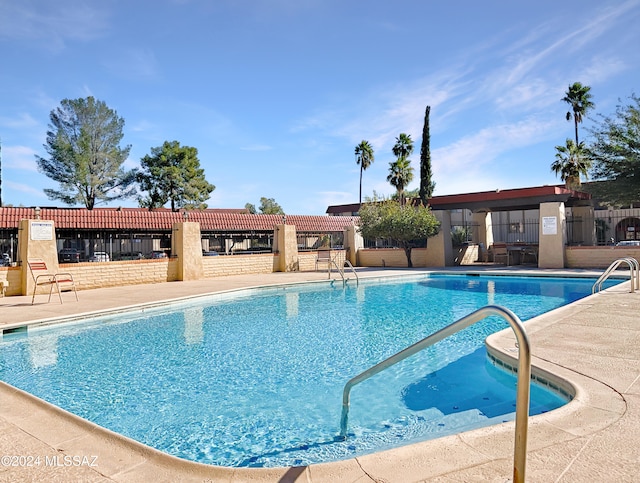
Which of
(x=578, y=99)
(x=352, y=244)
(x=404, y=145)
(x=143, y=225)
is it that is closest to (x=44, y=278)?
(x=143, y=225)

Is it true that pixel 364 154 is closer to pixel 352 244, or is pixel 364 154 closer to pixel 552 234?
pixel 352 244

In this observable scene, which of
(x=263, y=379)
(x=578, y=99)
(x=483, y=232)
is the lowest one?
(x=263, y=379)

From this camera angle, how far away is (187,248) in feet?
56.3

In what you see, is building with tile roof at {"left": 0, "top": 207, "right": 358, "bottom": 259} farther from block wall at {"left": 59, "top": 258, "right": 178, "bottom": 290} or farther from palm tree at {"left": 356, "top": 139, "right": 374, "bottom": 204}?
palm tree at {"left": 356, "top": 139, "right": 374, "bottom": 204}

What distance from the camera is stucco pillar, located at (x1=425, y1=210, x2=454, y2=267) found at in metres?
22.0

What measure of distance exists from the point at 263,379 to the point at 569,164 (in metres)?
29.7

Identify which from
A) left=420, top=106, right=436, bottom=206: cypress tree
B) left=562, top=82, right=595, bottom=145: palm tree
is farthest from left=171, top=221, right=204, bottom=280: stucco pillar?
left=562, top=82, right=595, bottom=145: palm tree

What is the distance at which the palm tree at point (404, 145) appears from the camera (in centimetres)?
3900

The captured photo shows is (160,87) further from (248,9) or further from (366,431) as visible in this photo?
(366,431)

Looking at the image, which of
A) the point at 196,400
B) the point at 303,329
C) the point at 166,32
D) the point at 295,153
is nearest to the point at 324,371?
the point at 196,400

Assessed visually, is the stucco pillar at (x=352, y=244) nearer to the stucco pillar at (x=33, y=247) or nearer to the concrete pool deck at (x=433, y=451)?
the stucco pillar at (x=33, y=247)

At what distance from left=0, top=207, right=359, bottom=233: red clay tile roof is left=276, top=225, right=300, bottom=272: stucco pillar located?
4737 millimetres

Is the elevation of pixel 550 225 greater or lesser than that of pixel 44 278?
greater

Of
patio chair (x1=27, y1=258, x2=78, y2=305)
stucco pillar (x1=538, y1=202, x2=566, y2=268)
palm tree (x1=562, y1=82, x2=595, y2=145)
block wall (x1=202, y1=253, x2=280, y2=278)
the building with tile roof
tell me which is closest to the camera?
patio chair (x1=27, y1=258, x2=78, y2=305)
